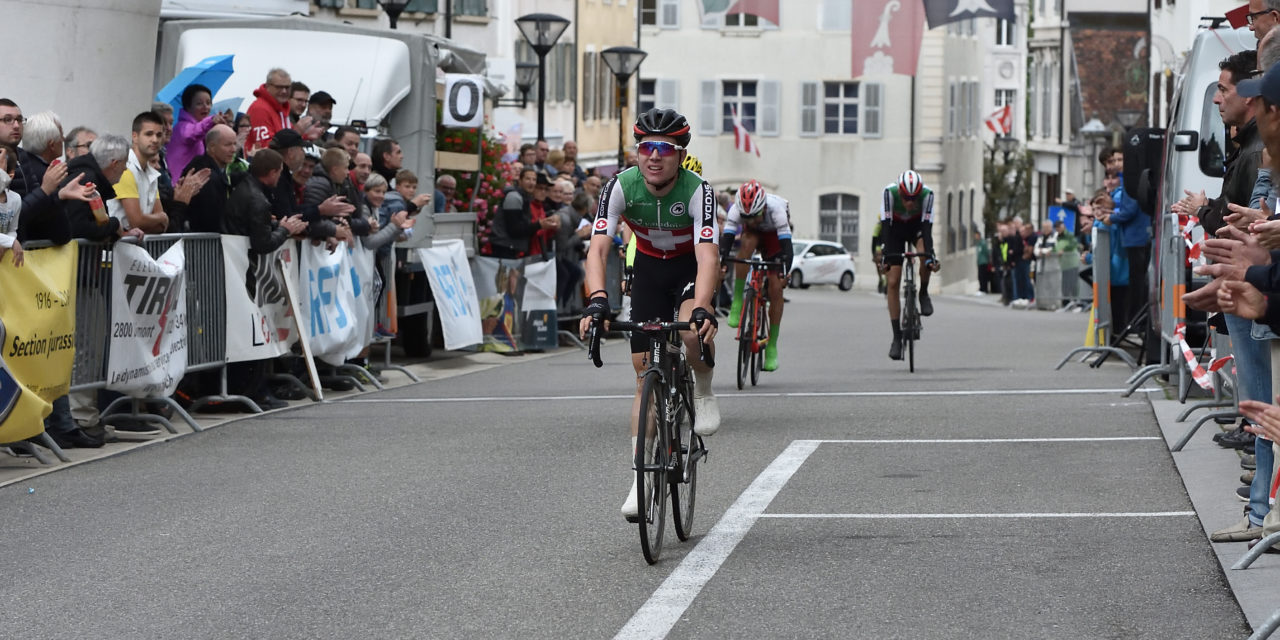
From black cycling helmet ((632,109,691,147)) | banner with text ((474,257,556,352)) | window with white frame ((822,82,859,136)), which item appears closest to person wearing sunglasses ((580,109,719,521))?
black cycling helmet ((632,109,691,147))

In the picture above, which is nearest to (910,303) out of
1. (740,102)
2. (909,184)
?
(909,184)

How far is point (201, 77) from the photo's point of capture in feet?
53.3

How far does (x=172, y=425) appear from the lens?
1361 centimetres

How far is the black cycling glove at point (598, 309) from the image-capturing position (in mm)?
8477

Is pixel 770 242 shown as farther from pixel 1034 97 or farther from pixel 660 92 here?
pixel 1034 97

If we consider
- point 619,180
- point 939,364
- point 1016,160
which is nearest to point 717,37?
point 1016,160

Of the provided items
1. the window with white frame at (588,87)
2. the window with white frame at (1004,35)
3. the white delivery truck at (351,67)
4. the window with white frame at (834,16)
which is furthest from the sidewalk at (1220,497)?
the window with white frame at (1004,35)

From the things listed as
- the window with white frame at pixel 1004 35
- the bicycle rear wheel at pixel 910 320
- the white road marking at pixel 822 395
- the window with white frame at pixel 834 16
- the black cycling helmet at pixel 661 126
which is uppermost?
the window with white frame at pixel 1004 35

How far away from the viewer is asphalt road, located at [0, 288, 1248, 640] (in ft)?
24.2

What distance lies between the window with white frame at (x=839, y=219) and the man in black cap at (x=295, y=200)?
57.5 m

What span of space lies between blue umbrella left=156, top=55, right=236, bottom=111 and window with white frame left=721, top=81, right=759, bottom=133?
5719cm

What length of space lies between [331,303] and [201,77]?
1979 millimetres

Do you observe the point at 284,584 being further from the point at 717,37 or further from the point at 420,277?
the point at 717,37

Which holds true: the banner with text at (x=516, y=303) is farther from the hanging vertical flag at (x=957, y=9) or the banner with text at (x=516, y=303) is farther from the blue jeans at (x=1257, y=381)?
the blue jeans at (x=1257, y=381)
